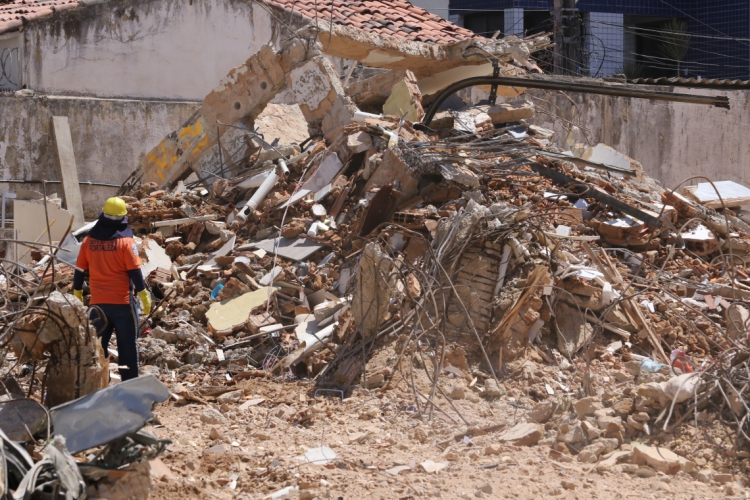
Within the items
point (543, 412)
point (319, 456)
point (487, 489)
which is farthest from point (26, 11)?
point (487, 489)

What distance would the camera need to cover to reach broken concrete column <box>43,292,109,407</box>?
5207 millimetres

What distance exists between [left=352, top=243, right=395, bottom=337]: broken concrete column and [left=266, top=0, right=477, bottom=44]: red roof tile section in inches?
282

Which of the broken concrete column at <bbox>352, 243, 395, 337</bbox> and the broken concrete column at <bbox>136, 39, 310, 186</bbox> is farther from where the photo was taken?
the broken concrete column at <bbox>136, 39, 310, 186</bbox>

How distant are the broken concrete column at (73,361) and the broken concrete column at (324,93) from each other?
603 centimetres

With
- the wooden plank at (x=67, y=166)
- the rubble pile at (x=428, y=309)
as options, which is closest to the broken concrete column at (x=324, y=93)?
the rubble pile at (x=428, y=309)

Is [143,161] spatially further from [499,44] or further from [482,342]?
[482,342]

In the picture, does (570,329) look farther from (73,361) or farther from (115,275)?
(73,361)

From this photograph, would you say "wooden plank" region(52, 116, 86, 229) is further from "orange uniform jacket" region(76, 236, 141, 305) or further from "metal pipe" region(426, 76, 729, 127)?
"orange uniform jacket" region(76, 236, 141, 305)

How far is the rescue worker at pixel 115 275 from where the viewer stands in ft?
20.8

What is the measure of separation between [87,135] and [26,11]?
134 inches

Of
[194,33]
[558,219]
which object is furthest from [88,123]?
[558,219]

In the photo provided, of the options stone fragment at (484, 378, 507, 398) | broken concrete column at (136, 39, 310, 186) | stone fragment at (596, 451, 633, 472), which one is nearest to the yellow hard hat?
stone fragment at (484, 378, 507, 398)

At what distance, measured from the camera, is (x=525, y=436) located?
549 cm

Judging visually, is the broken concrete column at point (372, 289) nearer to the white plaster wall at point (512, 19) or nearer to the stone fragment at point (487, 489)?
the stone fragment at point (487, 489)
